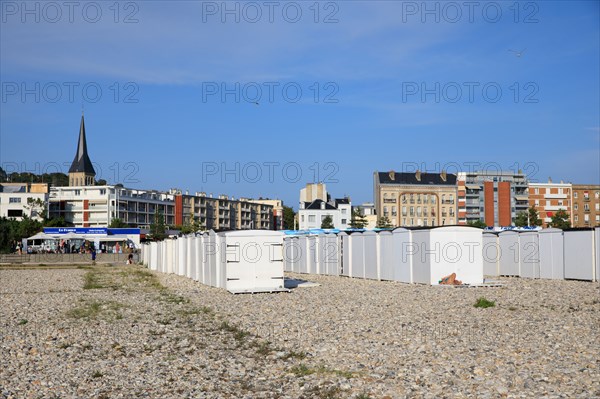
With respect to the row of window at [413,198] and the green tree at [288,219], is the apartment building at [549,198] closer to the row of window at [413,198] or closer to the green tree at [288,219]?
the row of window at [413,198]

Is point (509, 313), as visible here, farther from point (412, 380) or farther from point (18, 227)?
point (18, 227)

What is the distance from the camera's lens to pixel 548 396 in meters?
8.96

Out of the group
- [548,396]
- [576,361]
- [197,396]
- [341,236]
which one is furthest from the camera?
[341,236]

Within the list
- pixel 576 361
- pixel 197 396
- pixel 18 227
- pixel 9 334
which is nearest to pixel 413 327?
pixel 576 361

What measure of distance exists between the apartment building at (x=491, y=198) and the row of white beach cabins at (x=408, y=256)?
94500mm

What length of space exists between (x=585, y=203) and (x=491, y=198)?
18.0 m

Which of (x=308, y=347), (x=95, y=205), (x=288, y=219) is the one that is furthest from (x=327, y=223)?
(x=308, y=347)

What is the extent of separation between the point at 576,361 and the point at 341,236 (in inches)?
1143

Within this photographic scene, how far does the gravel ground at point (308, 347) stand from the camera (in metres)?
10.1

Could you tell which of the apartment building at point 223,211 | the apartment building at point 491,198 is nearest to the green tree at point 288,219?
the apartment building at point 223,211

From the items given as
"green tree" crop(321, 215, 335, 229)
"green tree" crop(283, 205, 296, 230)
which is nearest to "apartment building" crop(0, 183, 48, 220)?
"green tree" crop(321, 215, 335, 229)

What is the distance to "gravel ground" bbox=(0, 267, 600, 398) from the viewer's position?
10.1m

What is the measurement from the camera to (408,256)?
100ft

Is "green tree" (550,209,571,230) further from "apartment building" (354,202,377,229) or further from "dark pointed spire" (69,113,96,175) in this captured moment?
"dark pointed spire" (69,113,96,175)
